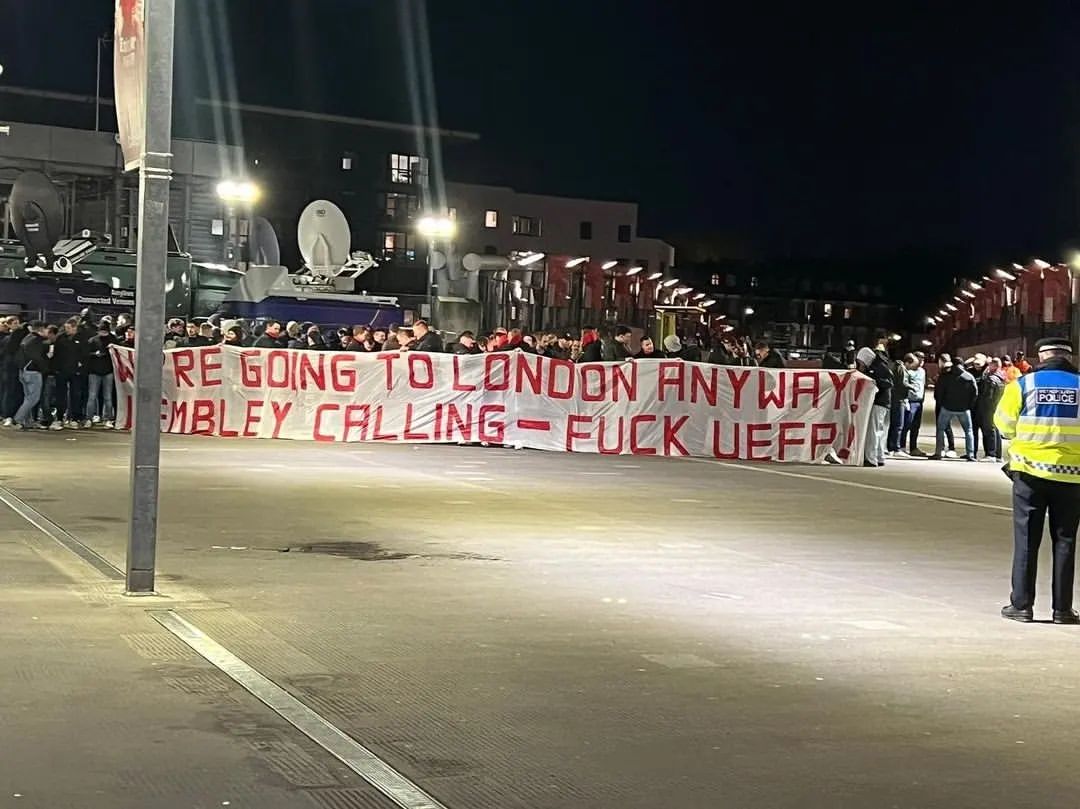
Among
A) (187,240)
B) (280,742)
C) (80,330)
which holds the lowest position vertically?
(280,742)

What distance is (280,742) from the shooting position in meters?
6.89

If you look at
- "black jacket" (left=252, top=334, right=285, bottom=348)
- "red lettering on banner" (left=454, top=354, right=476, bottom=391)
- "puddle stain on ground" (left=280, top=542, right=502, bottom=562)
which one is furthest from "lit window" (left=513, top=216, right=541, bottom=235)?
"puddle stain on ground" (left=280, top=542, right=502, bottom=562)

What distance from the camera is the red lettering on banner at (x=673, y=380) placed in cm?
2597

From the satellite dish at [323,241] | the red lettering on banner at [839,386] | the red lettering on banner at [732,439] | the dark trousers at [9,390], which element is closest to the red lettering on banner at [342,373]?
the dark trousers at [9,390]

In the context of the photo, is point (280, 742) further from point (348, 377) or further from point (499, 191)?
point (499, 191)

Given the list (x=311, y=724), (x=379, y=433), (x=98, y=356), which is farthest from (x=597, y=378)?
(x=311, y=724)

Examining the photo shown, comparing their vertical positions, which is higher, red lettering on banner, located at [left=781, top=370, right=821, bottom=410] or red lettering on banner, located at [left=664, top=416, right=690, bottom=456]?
red lettering on banner, located at [left=781, top=370, right=821, bottom=410]

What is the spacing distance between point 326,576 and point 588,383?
1463 cm

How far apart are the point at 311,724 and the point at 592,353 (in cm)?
1963

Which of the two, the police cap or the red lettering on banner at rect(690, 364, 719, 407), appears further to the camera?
the red lettering on banner at rect(690, 364, 719, 407)

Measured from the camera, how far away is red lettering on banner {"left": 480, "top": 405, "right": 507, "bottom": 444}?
26.4 metres

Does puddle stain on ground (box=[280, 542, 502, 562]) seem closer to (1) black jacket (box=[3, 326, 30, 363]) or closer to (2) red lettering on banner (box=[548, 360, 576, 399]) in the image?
(2) red lettering on banner (box=[548, 360, 576, 399])

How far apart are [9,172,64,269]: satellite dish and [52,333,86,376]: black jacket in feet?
57.6

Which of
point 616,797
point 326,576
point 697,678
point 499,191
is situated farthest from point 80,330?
point 499,191
